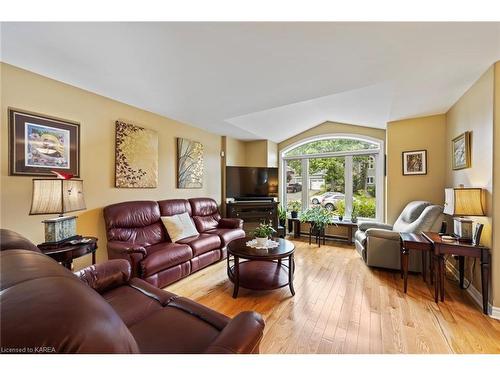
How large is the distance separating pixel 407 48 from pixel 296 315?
8.32 ft

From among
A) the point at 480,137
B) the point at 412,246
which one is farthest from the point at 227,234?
the point at 480,137

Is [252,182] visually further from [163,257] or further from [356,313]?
[356,313]

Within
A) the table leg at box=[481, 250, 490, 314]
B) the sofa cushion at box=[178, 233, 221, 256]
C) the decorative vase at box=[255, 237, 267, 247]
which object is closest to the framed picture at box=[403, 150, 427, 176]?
the table leg at box=[481, 250, 490, 314]

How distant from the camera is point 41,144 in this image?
225cm

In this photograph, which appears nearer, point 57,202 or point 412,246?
point 57,202

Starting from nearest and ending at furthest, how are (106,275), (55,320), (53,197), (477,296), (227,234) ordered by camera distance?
1. (55,320)
2. (106,275)
3. (53,197)
4. (477,296)
5. (227,234)

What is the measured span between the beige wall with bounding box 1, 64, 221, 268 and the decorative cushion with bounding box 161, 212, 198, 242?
21.2 inches

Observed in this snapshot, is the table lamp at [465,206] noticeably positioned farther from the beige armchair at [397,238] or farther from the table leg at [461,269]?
the beige armchair at [397,238]

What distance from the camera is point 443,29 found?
1583mm

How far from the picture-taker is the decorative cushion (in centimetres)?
319

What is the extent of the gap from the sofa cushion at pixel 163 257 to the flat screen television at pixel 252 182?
213 cm

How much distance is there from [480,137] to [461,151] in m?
0.49

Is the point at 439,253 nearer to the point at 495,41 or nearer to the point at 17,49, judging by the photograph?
the point at 495,41
